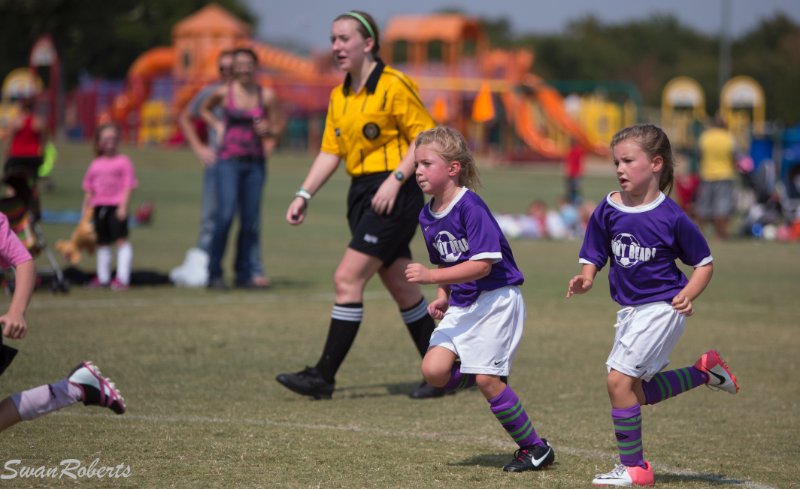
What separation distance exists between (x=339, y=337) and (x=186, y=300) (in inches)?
185

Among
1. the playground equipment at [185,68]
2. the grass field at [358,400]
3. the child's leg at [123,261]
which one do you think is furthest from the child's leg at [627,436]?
the playground equipment at [185,68]

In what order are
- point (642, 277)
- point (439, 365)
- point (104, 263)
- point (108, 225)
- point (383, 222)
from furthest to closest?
point (104, 263) → point (108, 225) → point (383, 222) → point (439, 365) → point (642, 277)

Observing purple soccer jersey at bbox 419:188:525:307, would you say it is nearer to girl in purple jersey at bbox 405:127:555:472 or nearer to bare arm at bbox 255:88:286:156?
girl in purple jersey at bbox 405:127:555:472

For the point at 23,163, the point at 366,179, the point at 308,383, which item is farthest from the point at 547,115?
the point at 308,383

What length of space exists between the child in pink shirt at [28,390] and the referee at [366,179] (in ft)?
6.79

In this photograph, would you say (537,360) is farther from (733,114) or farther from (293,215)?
(733,114)

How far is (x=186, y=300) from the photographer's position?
38.2ft

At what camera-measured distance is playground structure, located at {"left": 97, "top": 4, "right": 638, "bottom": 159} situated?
4522 centimetres

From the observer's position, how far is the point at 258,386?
7.62 meters

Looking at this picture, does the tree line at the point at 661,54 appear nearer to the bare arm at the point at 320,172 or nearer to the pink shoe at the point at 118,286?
the pink shoe at the point at 118,286

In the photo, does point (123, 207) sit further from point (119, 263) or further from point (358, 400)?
point (358, 400)

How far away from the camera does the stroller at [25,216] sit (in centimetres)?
→ 963

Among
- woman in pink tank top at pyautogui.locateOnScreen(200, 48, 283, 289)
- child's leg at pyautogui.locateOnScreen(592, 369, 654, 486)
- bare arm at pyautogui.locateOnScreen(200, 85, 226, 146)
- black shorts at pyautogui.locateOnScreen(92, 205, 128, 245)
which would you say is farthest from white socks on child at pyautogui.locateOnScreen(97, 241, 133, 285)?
child's leg at pyautogui.locateOnScreen(592, 369, 654, 486)

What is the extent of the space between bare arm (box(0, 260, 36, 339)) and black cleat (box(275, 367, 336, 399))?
2318mm
